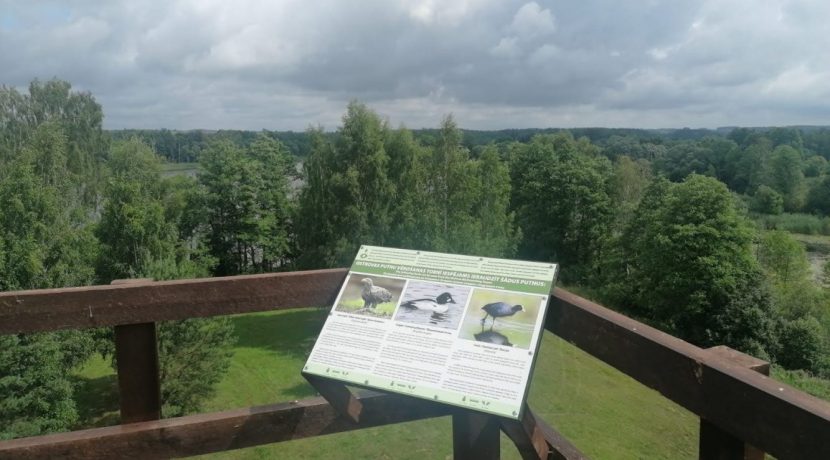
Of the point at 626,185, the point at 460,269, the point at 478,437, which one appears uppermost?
the point at 460,269

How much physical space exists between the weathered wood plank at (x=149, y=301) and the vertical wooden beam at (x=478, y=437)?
0.74 metres

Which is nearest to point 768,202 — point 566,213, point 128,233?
point 566,213

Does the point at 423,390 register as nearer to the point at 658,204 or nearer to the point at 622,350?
the point at 622,350

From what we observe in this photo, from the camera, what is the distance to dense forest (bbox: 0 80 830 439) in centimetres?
1528

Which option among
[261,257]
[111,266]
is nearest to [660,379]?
[111,266]

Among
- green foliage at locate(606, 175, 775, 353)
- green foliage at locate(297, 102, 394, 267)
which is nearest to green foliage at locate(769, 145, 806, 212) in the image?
green foliage at locate(606, 175, 775, 353)

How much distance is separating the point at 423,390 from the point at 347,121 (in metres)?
20.6

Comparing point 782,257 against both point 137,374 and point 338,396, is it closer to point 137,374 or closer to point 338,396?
point 338,396

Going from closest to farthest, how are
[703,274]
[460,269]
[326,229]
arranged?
[460,269] → [326,229] → [703,274]

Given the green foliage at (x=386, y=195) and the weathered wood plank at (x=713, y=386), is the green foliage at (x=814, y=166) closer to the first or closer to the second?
the green foliage at (x=386, y=195)

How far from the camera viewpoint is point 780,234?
3055cm

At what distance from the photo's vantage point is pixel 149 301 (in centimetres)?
204

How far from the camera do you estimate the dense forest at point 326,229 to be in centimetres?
1528

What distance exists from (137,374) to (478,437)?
4.19ft
